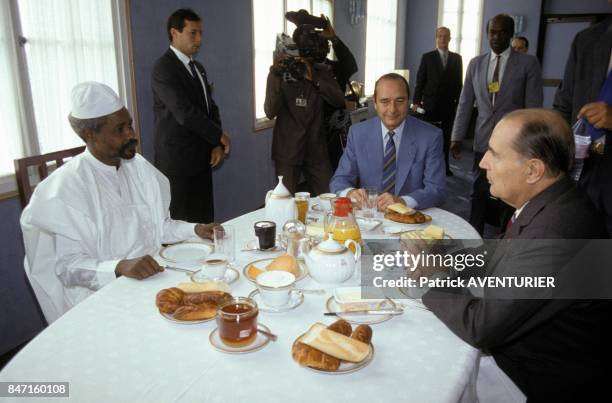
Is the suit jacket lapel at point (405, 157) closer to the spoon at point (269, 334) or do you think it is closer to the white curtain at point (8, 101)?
the spoon at point (269, 334)

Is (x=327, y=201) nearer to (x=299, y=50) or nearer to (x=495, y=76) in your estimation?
(x=299, y=50)

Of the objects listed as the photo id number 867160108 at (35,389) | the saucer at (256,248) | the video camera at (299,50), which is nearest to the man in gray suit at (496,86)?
the video camera at (299,50)

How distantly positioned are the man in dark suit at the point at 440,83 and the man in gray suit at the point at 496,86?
205 cm

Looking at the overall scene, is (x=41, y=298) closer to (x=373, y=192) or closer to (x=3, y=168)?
(x=3, y=168)

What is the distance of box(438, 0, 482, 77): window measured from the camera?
8.52 metres

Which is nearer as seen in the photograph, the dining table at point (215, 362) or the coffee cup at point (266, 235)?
the dining table at point (215, 362)

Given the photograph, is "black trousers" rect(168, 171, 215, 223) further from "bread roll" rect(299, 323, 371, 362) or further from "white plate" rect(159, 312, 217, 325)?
"bread roll" rect(299, 323, 371, 362)

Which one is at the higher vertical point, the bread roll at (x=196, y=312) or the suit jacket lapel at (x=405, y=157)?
the suit jacket lapel at (x=405, y=157)

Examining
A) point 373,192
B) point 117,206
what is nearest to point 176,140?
point 117,206

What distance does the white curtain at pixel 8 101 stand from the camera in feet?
7.66

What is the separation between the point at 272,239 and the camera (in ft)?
5.61

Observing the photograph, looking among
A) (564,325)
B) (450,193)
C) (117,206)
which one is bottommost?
(450,193)

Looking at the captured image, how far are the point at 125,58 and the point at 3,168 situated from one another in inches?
40.5

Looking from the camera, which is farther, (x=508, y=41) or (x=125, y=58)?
(x=508, y=41)
